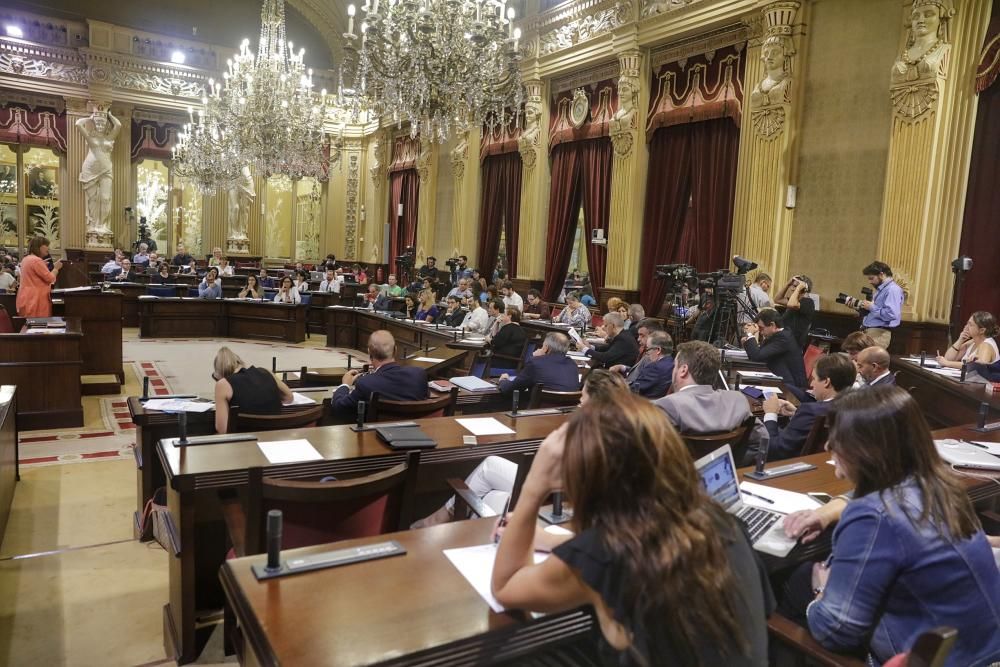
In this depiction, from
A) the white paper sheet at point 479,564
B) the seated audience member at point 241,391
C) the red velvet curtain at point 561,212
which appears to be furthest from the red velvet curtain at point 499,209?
the white paper sheet at point 479,564

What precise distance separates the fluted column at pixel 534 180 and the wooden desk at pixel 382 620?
9648 millimetres

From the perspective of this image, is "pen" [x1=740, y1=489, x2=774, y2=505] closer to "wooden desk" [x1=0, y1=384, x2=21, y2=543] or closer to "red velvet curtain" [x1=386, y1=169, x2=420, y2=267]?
"wooden desk" [x1=0, y1=384, x2=21, y2=543]

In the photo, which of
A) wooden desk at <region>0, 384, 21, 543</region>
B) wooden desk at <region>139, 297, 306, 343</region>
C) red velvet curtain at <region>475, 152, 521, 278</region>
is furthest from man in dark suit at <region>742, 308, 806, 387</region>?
wooden desk at <region>139, 297, 306, 343</region>

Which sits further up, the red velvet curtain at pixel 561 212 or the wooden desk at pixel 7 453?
the red velvet curtain at pixel 561 212

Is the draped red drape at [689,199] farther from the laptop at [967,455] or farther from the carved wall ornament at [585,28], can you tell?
the laptop at [967,455]

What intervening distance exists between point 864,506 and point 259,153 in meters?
9.60

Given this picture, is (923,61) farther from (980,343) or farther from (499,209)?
(499,209)

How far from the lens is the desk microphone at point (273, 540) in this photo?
1.50 m

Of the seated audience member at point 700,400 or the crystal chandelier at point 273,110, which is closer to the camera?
the seated audience member at point 700,400

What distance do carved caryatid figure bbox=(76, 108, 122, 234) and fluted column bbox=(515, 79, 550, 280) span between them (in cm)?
970

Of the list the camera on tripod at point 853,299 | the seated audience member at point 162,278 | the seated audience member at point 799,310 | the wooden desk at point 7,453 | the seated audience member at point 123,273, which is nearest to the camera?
the wooden desk at point 7,453

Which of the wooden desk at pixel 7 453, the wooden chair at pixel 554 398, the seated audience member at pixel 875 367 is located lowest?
the wooden desk at pixel 7 453

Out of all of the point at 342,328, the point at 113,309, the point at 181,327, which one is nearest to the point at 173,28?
the point at 181,327

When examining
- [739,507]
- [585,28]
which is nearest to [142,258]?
[585,28]
